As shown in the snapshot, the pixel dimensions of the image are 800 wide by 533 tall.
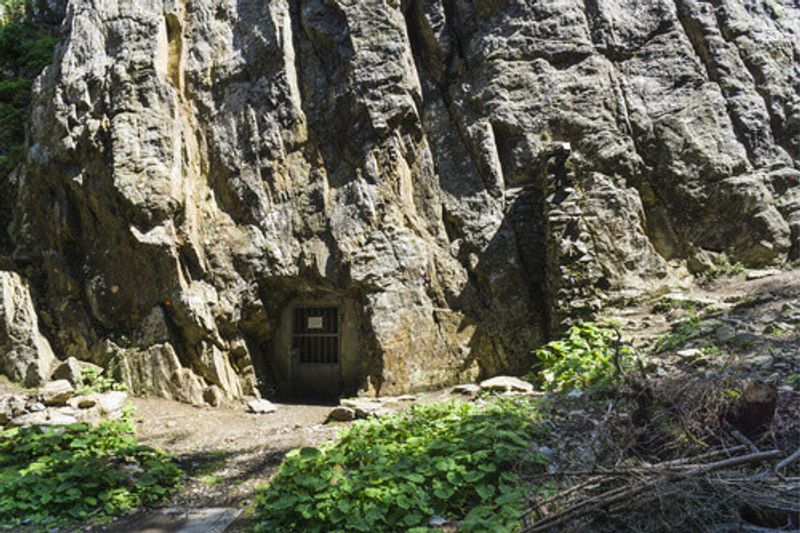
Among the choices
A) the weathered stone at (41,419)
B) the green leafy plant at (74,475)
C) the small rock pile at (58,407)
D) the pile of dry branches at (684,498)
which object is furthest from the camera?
the small rock pile at (58,407)

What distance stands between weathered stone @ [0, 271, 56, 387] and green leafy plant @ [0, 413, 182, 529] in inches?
124

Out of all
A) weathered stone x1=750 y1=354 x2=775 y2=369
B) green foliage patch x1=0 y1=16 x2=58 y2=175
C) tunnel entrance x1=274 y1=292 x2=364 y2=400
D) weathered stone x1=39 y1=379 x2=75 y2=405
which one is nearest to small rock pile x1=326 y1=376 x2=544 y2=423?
tunnel entrance x1=274 y1=292 x2=364 y2=400

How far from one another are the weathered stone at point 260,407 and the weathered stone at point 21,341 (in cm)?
359

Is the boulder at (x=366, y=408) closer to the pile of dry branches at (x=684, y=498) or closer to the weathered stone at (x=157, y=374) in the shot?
the weathered stone at (x=157, y=374)

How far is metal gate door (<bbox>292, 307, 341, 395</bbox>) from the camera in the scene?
A: 987 cm

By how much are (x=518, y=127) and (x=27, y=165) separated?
991 cm

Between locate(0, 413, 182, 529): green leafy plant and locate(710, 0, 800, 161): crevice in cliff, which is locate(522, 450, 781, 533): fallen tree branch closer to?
locate(0, 413, 182, 529): green leafy plant

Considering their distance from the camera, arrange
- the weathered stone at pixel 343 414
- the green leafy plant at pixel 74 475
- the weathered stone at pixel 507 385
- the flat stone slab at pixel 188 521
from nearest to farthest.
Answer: the flat stone slab at pixel 188 521 → the green leafy plant at pixel 74 475 → the weathered stone at pixel 507 385 → the weathered stone at pixel 343 414

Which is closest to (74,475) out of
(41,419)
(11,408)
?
(41,419)

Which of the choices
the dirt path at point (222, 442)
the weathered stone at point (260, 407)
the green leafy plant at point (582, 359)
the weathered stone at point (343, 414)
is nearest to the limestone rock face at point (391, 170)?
the weathered stone at point (260, 407)

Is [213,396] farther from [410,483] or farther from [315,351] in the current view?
[410,483]

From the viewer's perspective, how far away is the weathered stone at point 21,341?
27.8 ft

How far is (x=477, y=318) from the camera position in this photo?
902 cm

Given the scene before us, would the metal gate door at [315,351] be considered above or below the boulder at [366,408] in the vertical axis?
above
